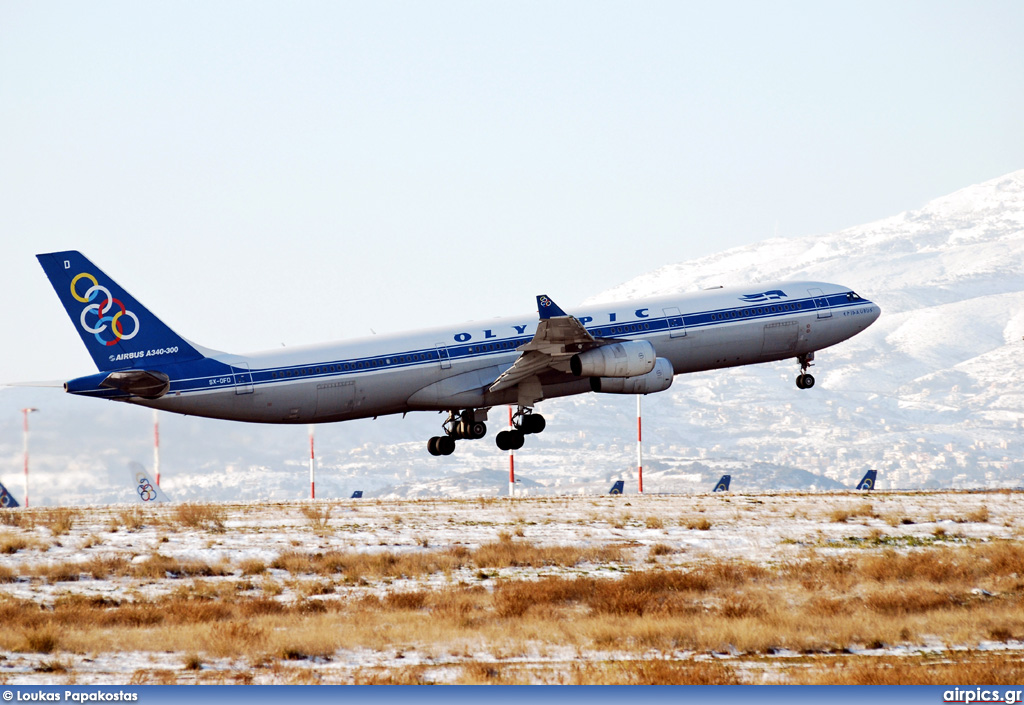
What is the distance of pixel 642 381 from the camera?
48375 millimetres

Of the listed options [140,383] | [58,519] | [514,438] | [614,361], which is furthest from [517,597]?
[514,438]

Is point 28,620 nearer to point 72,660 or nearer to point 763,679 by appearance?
point 72,660

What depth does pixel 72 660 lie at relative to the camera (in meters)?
21.6

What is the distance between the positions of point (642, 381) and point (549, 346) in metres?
4.43

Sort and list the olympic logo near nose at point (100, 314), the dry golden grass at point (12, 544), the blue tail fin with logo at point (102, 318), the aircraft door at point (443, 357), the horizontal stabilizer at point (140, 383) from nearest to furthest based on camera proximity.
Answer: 1. the dry golden grass at point (12, 544)
2. the horizontal stabilizer at point (140, 383)
3. the blue tail fin with logo at point (102, 318)
4. the olympic logo near nose at point (100, 314)
5. the aircraft door at point (443, 357)

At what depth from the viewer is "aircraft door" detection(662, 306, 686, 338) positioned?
50094 millimetres

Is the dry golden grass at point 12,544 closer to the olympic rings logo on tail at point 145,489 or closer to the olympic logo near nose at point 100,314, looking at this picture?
the olympic logo near nose at point 100,314

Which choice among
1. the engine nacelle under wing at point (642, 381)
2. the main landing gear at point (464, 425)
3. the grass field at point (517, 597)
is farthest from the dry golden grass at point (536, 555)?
the main landing gear at point (464, 425)

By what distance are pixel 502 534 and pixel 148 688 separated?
20.2 metres

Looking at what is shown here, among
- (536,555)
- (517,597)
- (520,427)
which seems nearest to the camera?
(517,597)

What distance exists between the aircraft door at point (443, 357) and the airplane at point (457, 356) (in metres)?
0.05

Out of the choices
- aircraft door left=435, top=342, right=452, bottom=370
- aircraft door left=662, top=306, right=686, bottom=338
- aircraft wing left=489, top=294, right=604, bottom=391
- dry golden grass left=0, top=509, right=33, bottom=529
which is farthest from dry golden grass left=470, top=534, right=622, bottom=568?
aircraft door left=662, top=306, right=686, bottom=338

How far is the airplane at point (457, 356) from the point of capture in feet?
142

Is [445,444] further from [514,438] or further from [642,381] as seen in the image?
[642,381]
